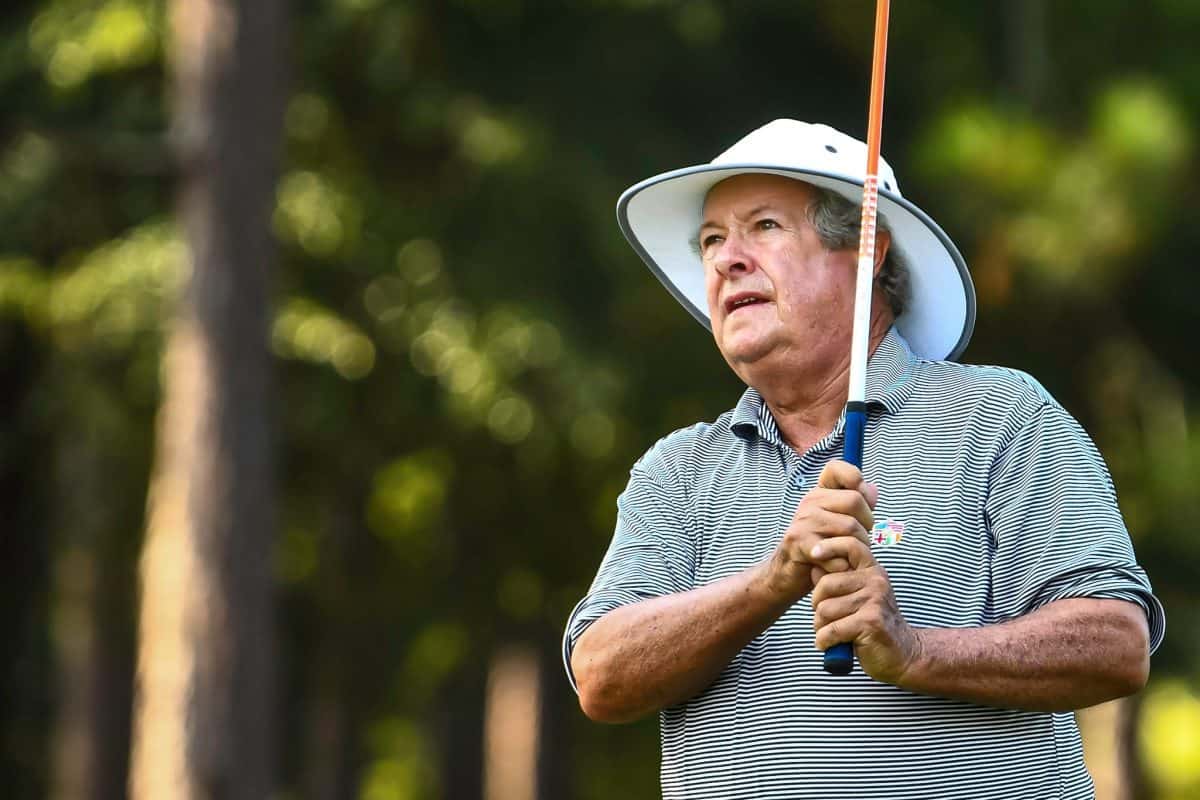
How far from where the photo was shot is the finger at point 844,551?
8.64 feet

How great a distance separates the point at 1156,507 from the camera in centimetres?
1077

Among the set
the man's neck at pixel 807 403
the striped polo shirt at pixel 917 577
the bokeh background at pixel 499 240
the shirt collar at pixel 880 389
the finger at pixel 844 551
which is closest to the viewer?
the finger at pixel 844 551

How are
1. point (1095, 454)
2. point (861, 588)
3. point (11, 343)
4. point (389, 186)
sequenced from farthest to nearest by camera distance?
point (11, 343), point (389, 186), point (1095, 454), point (861, 588)

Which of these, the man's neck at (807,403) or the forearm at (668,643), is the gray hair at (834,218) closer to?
the man's neck at (807,403)

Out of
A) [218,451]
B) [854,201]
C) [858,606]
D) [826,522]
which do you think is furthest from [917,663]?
[218,451]

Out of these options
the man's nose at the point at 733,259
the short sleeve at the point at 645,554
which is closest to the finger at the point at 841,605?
the short sleeve at the point at 645,554

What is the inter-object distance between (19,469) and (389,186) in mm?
3728

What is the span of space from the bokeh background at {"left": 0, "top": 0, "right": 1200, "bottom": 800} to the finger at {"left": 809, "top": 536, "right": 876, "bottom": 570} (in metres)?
6.95

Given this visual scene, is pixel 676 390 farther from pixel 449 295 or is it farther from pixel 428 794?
pixel 428 794

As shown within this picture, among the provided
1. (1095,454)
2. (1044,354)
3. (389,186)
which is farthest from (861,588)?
(389,186)

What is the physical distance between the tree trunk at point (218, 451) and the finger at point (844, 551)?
6.83m

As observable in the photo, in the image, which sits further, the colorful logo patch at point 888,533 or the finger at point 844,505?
the colorful logo patch at point 888,533

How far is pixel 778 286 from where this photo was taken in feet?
10.4

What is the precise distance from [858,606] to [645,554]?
0.57 meters
